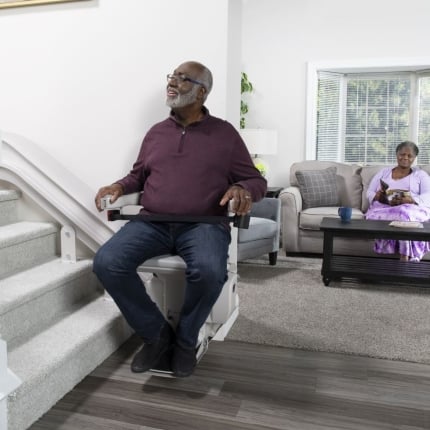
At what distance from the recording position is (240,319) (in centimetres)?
273

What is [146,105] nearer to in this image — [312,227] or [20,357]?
[20,357]

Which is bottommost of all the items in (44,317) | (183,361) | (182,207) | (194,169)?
(183,361)

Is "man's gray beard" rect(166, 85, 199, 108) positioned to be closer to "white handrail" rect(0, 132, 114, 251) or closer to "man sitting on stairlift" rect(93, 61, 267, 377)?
"man sitting on stairlift" rect(93, 61, 267, 377)

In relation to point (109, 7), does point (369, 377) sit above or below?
below

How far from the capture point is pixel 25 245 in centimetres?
236

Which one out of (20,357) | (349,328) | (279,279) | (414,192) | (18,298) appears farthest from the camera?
(414,192)

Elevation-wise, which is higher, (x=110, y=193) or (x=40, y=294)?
(x=110, y=193)

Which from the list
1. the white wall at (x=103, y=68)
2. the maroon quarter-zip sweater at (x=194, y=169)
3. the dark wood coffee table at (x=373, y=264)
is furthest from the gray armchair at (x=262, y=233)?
the maroon quarter-zip sweater at (x=194, y=169)

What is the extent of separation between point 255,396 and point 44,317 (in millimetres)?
932

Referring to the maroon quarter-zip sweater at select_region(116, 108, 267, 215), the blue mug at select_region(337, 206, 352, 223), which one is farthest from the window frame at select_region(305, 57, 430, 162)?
the maroon quarter-zip sweater at select_region(116, 108, 267, 215)

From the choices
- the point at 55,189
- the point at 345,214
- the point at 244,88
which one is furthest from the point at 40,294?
the point at 244,88

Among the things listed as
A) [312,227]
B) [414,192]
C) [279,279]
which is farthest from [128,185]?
[414,192]

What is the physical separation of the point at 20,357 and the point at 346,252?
296cm

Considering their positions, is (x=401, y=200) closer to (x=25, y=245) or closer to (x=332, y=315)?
(x=332, y=315)
